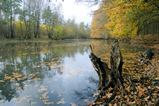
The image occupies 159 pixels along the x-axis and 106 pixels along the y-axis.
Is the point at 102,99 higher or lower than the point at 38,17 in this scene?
lower

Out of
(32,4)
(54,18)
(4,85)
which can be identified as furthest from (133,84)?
(54,18)

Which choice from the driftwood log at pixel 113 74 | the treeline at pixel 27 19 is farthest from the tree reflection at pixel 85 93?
the treeline at pixel 27 19

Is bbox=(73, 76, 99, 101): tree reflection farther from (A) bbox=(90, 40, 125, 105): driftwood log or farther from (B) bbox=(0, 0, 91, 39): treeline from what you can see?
(B) bbox=(0, 0, 91, 39): treeline

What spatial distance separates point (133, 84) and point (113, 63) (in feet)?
3.43

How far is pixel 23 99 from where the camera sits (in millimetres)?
4133

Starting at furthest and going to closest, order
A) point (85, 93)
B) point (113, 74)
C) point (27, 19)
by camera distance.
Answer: point (27, 19), point (85, 93), point (113, 74)

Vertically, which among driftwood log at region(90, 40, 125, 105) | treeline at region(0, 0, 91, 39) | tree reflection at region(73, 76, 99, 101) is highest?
treeline at region(0, 0, 91, 39)

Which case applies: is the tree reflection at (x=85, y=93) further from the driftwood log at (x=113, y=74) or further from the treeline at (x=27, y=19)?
the treeline at (x=27, y=19)

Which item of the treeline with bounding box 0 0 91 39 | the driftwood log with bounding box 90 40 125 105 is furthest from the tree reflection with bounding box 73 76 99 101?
the treeline with bounding box 0 0 91 39

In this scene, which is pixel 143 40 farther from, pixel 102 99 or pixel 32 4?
pixel 32 4

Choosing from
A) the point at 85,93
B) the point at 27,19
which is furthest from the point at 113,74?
the point at 27,19

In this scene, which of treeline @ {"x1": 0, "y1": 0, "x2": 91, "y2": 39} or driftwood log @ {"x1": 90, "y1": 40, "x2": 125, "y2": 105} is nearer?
driftwood log @ {"x1": 90, "y1": 40, "x2": 125, "y2": 105}

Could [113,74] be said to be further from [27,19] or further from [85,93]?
[27,19]

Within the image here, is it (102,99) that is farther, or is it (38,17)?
(38,17)
